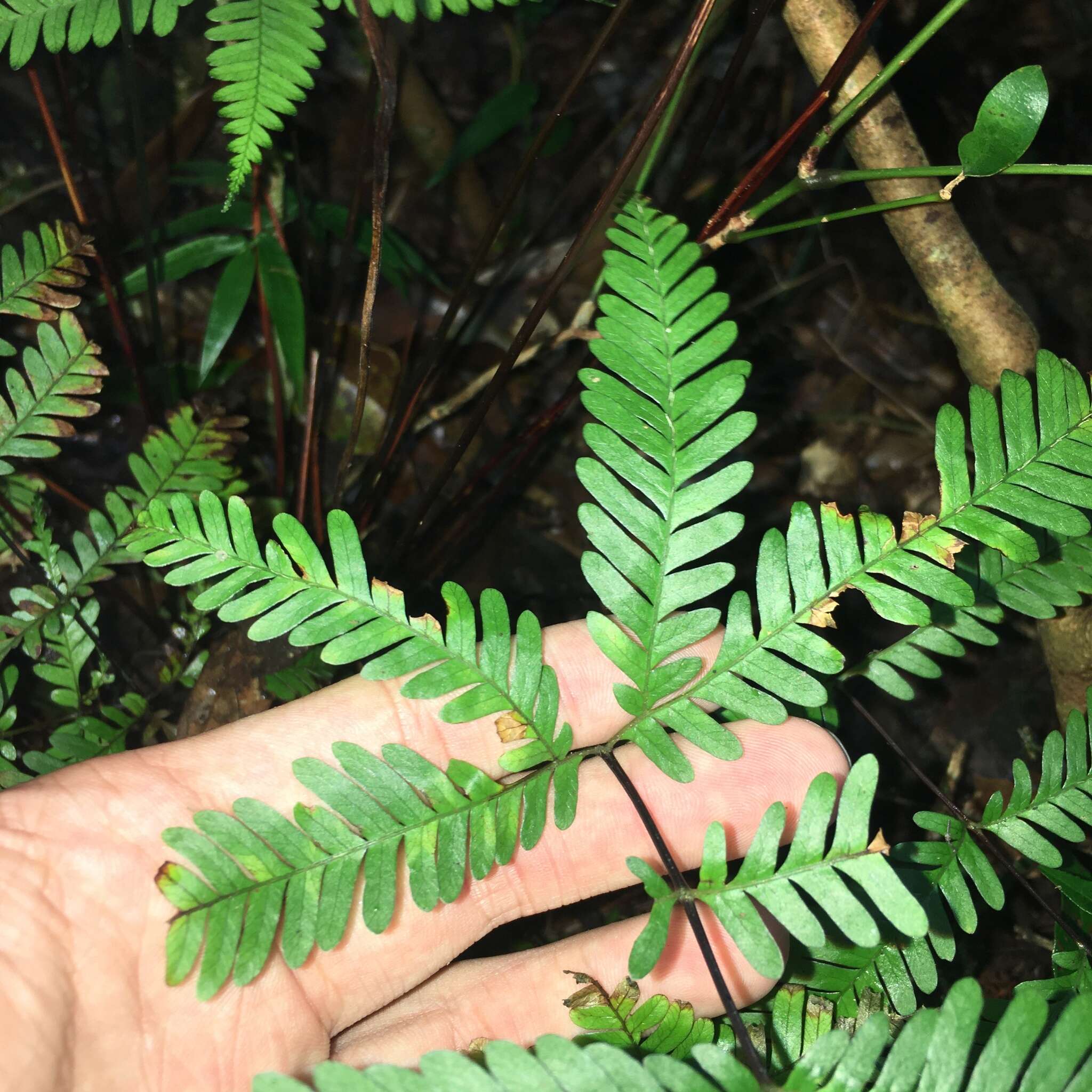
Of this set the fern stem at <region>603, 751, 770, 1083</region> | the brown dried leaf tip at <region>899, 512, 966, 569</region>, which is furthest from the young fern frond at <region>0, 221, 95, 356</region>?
the brown dried leaf tip at <region>899, 512, 966, 569</region>

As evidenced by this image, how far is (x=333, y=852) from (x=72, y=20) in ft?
5.54

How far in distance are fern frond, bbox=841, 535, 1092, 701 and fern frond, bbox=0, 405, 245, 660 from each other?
63.0 inches

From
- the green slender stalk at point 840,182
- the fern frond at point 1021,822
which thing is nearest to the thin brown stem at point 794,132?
the green slender stalk at point 840,182

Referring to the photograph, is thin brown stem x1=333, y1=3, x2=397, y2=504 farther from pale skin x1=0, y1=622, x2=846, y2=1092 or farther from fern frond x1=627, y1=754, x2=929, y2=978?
fern frond x1=627, y1=754, x2=929, y2=978

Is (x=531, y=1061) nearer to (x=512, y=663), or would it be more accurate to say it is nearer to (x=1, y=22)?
(x=512, y=663)

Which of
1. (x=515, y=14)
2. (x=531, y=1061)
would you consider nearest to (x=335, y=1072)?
(x=531, y=1061)

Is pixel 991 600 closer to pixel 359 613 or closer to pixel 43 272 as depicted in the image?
pixel 359 613

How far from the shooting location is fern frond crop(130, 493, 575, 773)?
162 centimetres

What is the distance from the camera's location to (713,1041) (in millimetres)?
1728

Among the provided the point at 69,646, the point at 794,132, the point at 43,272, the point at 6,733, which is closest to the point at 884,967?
the point at 794,132

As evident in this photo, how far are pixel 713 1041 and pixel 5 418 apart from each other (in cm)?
200

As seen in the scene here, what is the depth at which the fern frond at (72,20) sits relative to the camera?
1786 millimetres

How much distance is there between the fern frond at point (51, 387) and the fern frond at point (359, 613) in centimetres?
64

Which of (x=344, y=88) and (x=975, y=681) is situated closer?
(x=975, y=681)
